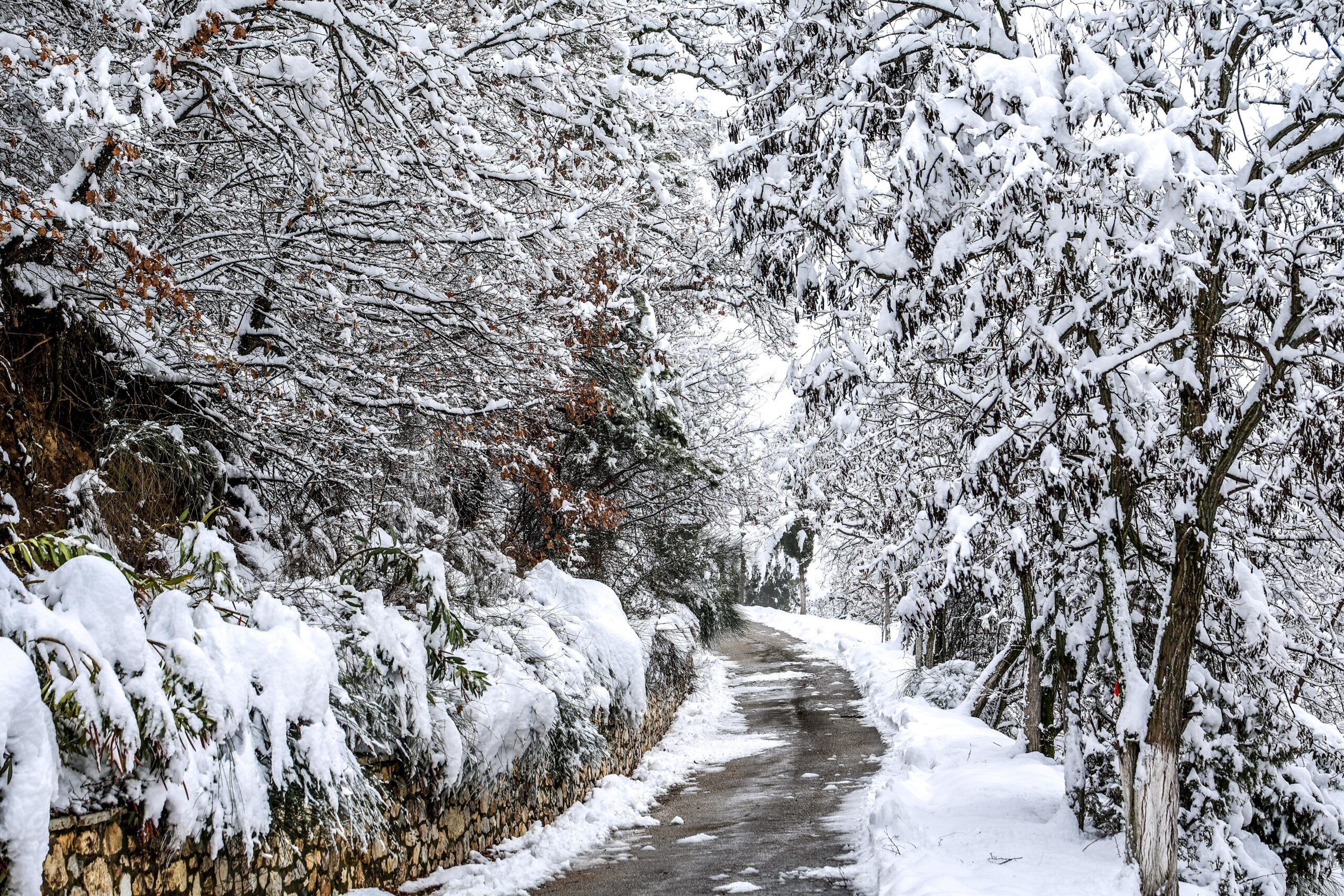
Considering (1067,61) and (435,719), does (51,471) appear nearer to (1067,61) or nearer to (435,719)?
(435,719)

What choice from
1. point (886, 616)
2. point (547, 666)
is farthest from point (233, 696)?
point (886, 616)

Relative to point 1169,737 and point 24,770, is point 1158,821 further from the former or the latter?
point 24,770

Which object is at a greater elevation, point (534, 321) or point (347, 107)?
point (347, 107)

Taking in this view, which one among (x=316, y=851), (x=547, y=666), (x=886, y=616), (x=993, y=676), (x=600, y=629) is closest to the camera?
(x=316, y=851)

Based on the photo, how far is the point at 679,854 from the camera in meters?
9.02

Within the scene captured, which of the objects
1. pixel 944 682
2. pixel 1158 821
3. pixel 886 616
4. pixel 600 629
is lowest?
pixel 944 682

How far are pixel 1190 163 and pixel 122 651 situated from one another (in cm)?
541

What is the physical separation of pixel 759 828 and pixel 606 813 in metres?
1.72

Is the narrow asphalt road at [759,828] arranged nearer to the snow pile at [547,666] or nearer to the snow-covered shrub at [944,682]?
the snow pile at [547,666]

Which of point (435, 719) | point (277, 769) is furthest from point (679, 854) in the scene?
point (277, 769)

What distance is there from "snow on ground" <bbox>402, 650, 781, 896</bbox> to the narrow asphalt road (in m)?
0.21

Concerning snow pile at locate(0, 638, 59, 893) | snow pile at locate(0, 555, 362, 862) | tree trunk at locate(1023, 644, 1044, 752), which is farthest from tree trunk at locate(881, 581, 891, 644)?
snow pile at locate(0, 638, 59, 893)

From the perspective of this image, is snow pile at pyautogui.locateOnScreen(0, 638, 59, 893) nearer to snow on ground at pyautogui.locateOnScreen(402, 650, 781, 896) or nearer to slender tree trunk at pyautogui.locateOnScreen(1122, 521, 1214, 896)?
snow on ground at pyautogui.locateOnScreen(402, 650, 781, 896)

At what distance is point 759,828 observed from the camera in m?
10.1
